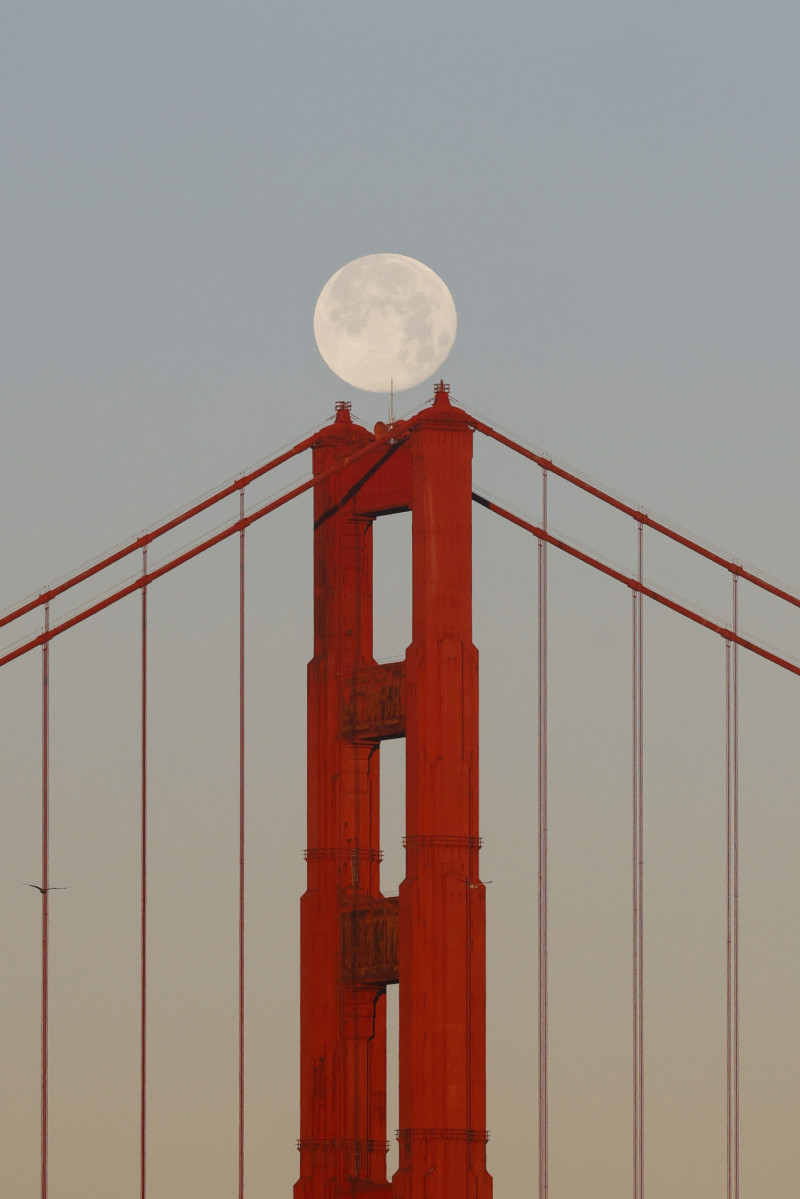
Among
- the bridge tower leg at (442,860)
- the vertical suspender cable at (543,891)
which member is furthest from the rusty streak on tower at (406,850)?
the vertical suspender cable at (543,891)

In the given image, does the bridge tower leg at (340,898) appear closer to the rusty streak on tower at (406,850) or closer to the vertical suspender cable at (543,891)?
the rusty streak on tower at (406,850)

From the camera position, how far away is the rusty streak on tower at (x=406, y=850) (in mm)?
97562

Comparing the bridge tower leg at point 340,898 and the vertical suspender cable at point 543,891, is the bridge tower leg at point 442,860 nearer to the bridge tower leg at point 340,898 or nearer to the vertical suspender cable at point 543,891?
the vertical suspender cable at point 543,891

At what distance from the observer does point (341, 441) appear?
105250mm

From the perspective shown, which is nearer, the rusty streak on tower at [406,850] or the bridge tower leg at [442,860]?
the bridge tower leg at [442,860]

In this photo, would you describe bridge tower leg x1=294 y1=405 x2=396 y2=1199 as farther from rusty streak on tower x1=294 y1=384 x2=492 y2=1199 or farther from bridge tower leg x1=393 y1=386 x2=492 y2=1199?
bridge tower leg x1=393 y1=386 x2=492 y2=1199

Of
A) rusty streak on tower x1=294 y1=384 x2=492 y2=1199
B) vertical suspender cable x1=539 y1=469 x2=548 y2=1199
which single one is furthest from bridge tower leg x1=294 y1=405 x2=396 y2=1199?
vertical suspender cable x1=539 y1=469 x2=548 y2=1199

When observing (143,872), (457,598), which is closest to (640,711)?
(457,598)

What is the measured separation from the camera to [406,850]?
98.9 m

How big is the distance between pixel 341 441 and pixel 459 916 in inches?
509

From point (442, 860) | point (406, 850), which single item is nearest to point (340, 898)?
point (406, 850)

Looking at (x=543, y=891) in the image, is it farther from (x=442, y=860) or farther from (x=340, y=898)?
(x=340, y=898)

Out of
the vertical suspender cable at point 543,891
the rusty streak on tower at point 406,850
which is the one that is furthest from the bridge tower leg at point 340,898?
the vertical suspender cable at point 543,891

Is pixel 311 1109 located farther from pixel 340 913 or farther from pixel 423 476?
pixel 423 476
